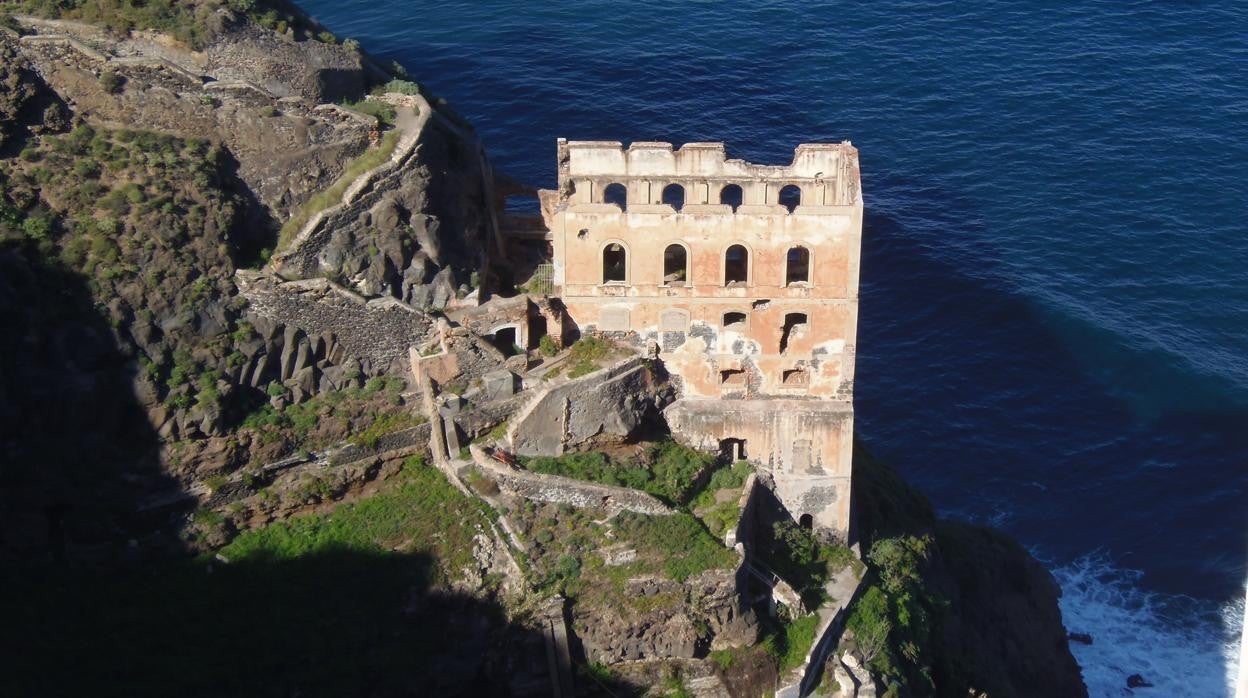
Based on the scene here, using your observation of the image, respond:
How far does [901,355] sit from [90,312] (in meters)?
53.7

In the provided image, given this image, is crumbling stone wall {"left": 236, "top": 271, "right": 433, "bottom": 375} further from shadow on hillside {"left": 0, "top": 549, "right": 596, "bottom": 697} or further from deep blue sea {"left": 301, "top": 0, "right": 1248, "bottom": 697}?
deep blue sea {"left": 301, "top": 0, "right": 1248, "bottom": 697}

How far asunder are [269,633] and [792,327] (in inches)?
966

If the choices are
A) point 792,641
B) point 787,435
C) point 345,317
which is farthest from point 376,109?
point 792,641

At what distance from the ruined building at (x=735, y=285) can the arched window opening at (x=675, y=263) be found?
9cm

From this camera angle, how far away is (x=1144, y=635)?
82250mm

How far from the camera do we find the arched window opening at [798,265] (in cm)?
6266

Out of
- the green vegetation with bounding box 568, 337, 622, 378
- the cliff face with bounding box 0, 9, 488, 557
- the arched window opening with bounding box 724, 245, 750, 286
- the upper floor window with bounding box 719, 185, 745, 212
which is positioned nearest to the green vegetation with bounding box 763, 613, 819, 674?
the green vegetation with bounding box 568, 337, 622, 378

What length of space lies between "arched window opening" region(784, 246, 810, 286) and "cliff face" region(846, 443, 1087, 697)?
13.2 m

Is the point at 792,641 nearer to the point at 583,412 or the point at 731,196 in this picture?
the point at 583,412

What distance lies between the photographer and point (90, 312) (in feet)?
189

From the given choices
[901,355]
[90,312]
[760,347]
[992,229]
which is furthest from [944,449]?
[90,312]

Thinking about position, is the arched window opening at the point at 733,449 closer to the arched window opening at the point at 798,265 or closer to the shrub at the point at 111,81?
the arched window opening at the point at 798,265

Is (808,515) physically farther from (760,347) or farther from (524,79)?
(524,79)

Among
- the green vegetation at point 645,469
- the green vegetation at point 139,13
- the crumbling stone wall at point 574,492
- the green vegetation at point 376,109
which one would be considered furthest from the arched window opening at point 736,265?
the green vegetation at point 139,13
